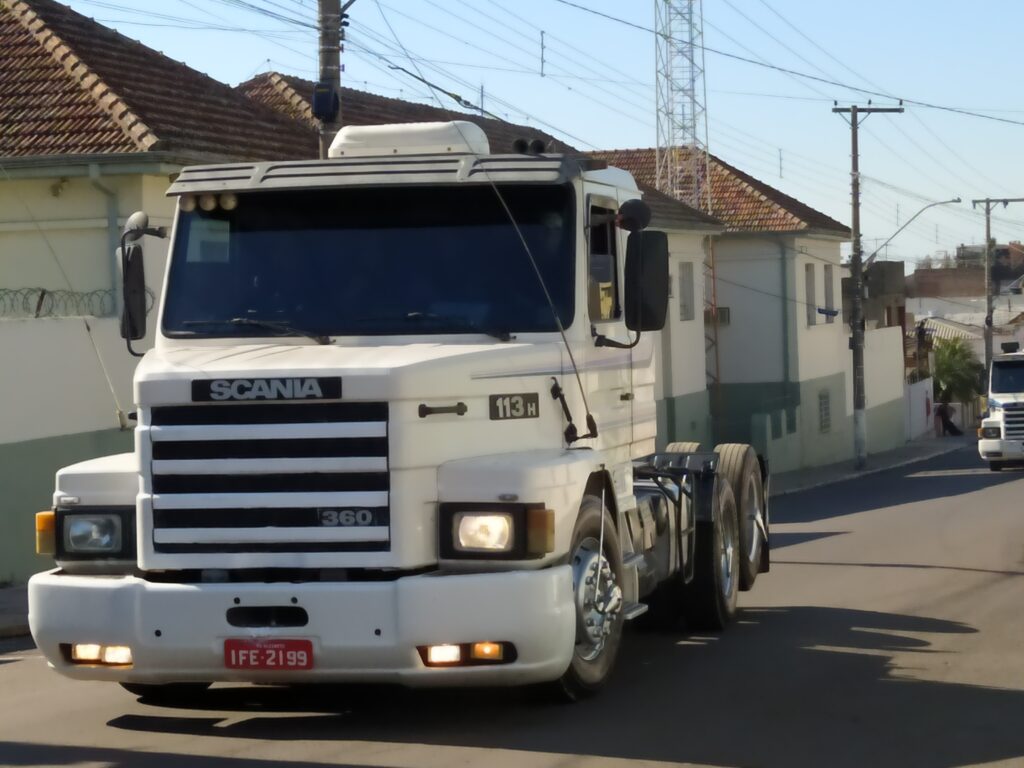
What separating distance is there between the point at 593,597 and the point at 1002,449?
3133 centimetres

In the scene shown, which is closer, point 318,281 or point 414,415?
point 414,415

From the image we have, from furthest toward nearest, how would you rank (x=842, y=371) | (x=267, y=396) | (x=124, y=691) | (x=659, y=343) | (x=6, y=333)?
(x=842, y=371) < (x=659, y=343) < (x=6, y=333) < (x=124, y=691) < (x=267, y=396)

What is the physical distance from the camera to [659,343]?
34.7m

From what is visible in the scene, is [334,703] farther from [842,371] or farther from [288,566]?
[842,371]

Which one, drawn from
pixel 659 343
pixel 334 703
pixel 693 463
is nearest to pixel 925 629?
pixel 693 463

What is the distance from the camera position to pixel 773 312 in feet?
143

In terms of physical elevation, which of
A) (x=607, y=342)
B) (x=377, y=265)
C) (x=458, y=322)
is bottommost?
(x=607, y=342)

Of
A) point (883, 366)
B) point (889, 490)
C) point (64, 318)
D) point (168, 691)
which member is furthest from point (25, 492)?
point (883, 366)

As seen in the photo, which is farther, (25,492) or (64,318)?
(64,318)

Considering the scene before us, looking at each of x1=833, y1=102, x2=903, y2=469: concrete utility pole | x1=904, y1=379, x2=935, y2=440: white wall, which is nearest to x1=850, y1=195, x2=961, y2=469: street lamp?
x1=833, y1=102, x2=903, y2=469: concrete utility pole

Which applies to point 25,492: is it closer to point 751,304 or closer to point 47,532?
point 47,532

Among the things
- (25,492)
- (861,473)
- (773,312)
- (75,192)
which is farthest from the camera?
(773,312)

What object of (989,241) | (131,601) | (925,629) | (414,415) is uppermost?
(989,241)

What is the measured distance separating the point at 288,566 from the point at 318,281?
1.66 meters
